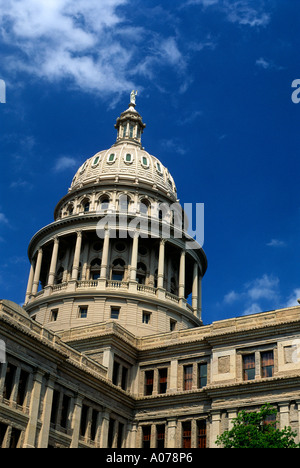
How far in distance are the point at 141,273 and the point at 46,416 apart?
3410cm

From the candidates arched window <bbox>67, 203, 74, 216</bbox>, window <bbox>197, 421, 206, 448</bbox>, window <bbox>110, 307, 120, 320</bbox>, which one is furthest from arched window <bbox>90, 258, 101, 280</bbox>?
window <bbox>197, 421, 206, 448</bbox>

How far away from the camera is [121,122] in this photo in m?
104

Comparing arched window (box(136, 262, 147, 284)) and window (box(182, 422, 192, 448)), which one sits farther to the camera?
arched window (box(136, 262, 147, 284))

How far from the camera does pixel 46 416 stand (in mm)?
48875

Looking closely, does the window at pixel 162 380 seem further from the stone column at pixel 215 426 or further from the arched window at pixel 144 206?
the arched window at pixel 144 206

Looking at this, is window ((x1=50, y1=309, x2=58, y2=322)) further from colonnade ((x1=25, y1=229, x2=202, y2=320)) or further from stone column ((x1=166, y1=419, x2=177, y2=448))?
stone column ((x1=166, y1=419, x2=177, y2=448))

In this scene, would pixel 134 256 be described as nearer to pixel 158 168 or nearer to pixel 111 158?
pixel 111 158

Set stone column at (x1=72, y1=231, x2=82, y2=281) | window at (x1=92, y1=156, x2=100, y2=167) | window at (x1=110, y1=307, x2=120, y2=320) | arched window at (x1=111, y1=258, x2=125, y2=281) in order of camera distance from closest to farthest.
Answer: window at (x1=110, y1=307, x2=120, y2=320)
stone column at (x1=72, y1=231, x2=82, y2=281)
arched window at (x1=111, y1=258, x2=125, y2=281)
window at (x1=92, y1=156, x2=100, y2=167)

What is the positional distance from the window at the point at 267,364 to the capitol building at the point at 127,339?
12cm

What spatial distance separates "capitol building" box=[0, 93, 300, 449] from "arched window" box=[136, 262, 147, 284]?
7.0 inches

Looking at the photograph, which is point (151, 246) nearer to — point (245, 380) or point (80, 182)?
point (80, 182)

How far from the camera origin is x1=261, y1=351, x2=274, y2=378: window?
54.8 m

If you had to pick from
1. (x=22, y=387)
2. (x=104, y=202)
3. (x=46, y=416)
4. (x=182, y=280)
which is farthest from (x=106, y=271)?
(x=22, y=387)
